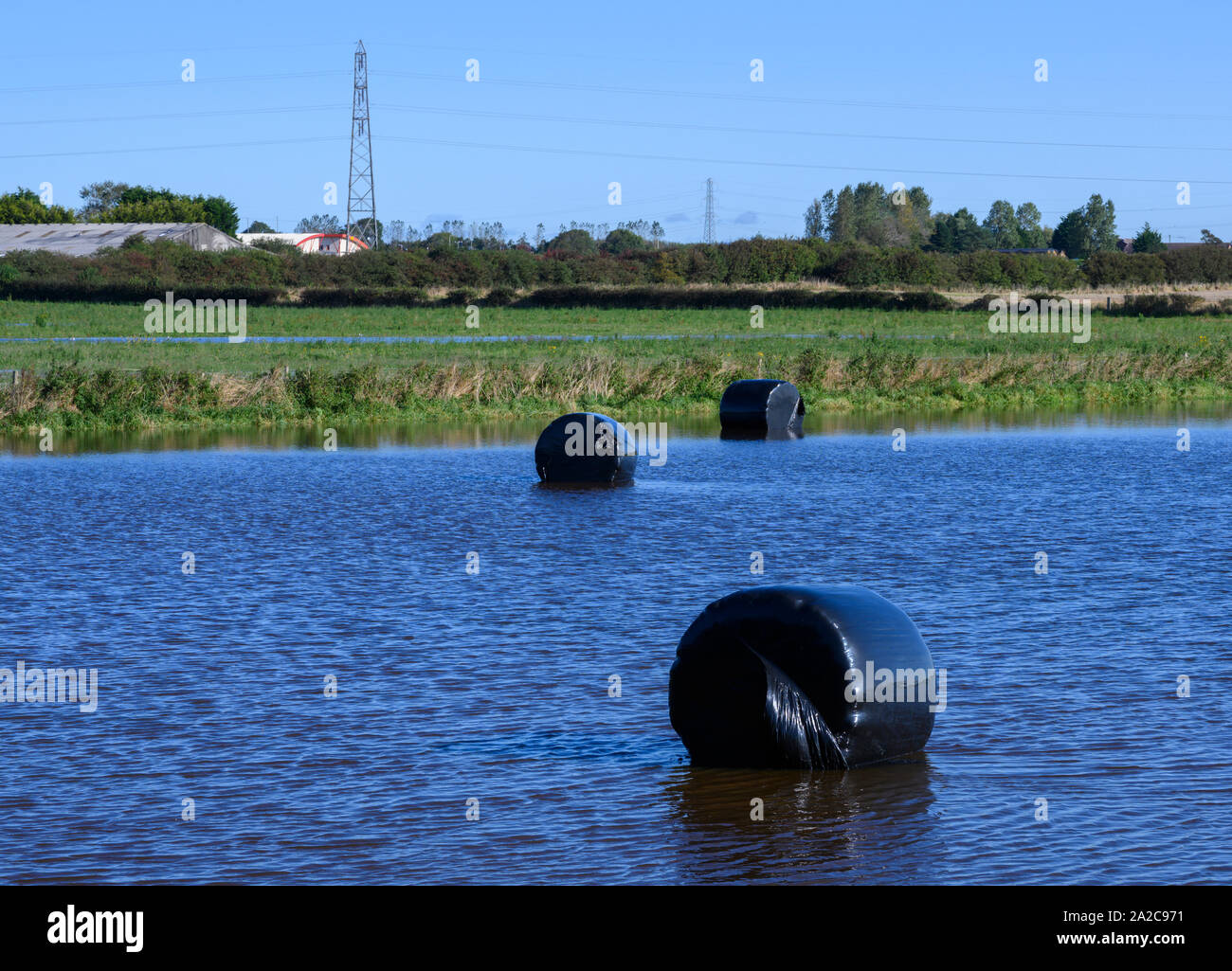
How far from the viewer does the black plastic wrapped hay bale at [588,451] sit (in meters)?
26.7

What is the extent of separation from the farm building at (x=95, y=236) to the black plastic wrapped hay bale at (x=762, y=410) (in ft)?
344

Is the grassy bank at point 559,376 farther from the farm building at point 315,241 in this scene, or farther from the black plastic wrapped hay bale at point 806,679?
the farm building at point 315,241

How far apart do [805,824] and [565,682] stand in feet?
12.8

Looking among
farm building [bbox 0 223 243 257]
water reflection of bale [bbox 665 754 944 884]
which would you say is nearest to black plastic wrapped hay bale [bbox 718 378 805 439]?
water reflection of bale [bbox 665 754 944 884]

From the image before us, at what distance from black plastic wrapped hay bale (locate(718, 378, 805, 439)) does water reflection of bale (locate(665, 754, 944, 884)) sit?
1043 inches

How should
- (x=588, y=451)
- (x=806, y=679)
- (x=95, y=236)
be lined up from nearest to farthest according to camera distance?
(x=806, y=679)
(x=588, y=451)
(x=95, y=236)

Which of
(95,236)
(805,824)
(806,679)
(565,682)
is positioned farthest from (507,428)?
(95,236)

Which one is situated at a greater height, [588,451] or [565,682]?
[588,451]

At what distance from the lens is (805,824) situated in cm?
911

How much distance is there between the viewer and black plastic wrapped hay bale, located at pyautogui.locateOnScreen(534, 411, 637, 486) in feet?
87.7

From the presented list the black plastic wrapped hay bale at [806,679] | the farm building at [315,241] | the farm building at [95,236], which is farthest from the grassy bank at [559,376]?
the farm building at [315,241]

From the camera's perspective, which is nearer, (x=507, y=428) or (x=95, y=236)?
(x=507, y=428)

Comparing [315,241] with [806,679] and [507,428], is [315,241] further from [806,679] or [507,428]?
[806,679]

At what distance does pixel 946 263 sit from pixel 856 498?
321ft
